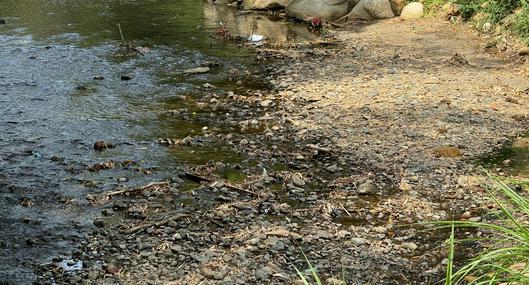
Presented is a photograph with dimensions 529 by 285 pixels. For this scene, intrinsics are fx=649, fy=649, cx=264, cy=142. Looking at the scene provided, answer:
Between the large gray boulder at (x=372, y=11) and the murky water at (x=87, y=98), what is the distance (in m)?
1.57

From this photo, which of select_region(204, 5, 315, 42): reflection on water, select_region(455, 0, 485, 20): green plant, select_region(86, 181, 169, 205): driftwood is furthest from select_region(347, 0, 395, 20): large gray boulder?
select_region(86, 181, 169, 205): driftwood

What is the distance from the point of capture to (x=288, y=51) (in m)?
12.0

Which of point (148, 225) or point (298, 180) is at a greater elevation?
point (148, 225)

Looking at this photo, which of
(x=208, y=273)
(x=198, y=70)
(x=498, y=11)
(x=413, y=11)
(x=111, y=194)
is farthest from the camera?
(x=413, y=11)

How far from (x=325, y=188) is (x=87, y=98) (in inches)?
171

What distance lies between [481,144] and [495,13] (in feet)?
19.3

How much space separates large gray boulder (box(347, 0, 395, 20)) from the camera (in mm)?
14875

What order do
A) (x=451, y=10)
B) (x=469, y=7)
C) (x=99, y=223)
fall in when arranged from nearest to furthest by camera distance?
(x=99, y=223) < (x=469, y=7) < (x=451, y=10)

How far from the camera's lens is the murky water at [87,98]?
5.61 m

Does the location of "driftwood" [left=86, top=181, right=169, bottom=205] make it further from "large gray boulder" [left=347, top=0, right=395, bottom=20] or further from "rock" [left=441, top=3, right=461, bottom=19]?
"large gray boulder" [left=347, top=0, right=395, bottom=20]

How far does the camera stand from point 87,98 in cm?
903

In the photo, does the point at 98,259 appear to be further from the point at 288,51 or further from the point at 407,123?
the point at 288,51

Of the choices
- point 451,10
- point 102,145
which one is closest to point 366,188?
point 102,145

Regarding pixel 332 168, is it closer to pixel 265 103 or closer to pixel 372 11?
pixel 265 103
